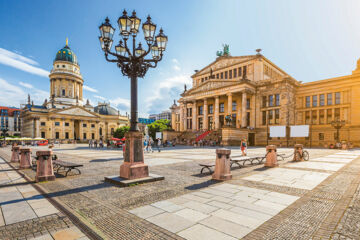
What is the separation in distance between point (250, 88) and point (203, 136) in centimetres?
1456

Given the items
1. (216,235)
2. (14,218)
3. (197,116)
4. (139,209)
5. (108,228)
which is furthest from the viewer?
(197,116)

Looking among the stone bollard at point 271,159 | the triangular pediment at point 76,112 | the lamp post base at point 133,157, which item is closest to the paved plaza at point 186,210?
the lamp post base at point 133,157

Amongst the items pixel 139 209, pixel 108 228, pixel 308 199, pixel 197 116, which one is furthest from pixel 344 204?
pixel 197 116

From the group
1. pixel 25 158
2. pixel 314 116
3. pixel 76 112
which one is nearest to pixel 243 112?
pixel 314 116

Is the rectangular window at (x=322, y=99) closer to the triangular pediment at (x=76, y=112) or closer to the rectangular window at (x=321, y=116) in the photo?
the rectangular window at (x=321, y=116)

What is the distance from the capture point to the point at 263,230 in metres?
3.59

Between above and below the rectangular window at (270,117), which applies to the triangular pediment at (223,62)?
above

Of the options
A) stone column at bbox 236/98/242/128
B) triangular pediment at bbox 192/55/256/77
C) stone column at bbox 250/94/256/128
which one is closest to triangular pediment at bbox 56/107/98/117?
triangular pediment at bbox 192/55/256/77

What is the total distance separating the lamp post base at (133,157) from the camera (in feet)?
24.2

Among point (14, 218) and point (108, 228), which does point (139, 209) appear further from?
point (14, 218)

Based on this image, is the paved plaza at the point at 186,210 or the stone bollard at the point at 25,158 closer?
the paved plaza at the point at 186,210

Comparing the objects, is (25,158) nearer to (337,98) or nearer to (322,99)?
(322,99)

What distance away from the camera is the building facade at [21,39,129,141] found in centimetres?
7375

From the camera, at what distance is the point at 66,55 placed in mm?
86688
